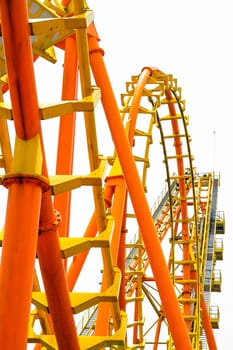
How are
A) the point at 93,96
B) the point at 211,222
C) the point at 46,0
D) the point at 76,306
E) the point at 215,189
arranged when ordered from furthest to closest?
the point at 215,189
the point at 211,222
the point at 46,0
the point at 76,306
the point at 93,96

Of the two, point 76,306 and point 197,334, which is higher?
point 197,334

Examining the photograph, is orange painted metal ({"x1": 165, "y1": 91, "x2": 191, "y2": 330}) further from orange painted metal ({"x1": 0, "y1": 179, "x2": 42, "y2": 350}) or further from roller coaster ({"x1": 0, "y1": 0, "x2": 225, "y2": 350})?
orange painted metal ({"x1": 0, "y1": 179, "x2": 42, "y2": 350})

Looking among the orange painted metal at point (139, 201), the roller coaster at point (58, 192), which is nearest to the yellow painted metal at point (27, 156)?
the roller coaster at point (58, 192)

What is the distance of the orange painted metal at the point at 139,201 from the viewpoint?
29.1ft

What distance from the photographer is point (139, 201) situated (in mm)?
9531

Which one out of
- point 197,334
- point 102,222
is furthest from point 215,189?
point 102,222

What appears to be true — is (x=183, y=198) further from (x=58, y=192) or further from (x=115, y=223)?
(x=58, y=192)

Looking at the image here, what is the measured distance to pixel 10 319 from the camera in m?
4.76

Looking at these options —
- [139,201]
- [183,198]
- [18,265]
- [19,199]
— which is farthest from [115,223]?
[183,198]

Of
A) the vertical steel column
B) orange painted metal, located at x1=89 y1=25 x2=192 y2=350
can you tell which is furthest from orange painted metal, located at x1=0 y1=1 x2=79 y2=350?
orange painted metal, located at x1=89 y1=25 x2=192 y2=350

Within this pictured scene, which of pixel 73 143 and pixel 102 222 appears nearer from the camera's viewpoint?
pixel 102 222

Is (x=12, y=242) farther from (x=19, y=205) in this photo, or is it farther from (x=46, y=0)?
(x=46, y=0)

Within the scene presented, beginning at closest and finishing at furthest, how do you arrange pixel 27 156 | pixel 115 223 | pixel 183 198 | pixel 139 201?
1. pixel 27 156
2. pixel 139 201
3. pixel 115 223
4. pixel 183 198

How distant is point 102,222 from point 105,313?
7.35 ft
